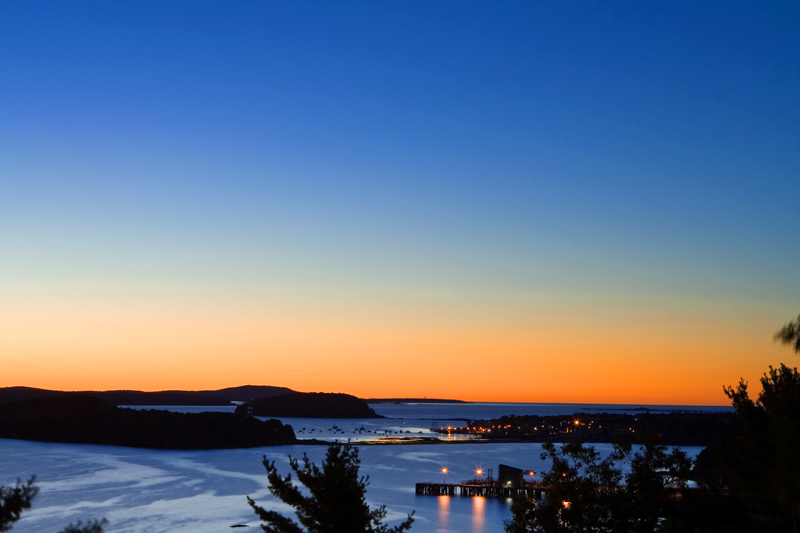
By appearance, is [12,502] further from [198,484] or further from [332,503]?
[198,484]

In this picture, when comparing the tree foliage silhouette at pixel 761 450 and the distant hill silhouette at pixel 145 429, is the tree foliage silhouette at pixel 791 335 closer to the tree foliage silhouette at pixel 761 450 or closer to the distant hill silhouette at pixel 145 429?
the tree foliage silhouette at pixel 761 450

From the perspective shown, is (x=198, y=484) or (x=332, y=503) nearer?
(x=332, y=503)

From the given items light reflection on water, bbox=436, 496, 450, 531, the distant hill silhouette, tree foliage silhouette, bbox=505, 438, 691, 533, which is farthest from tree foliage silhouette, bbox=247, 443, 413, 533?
the distant hill silhouette

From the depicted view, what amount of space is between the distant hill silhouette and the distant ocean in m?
4.76

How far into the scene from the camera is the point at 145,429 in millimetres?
118125

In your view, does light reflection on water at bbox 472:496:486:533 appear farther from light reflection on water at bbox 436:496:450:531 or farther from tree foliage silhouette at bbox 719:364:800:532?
tree foliage silhouette at bbox 719:364:800:532

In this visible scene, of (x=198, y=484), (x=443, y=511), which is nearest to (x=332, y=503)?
(x=443, y=511)

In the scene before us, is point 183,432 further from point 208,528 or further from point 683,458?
point 683,458

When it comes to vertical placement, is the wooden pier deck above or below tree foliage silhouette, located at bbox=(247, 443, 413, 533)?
below

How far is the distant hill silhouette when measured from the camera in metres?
114

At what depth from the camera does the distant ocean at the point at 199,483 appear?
49656 mm

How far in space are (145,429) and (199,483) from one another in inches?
2138

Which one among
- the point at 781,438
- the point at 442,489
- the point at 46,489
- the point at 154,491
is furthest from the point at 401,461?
the point at 781,438

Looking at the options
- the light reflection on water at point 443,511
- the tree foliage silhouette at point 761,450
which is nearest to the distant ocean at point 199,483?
the light reflection on water at point 443,511
